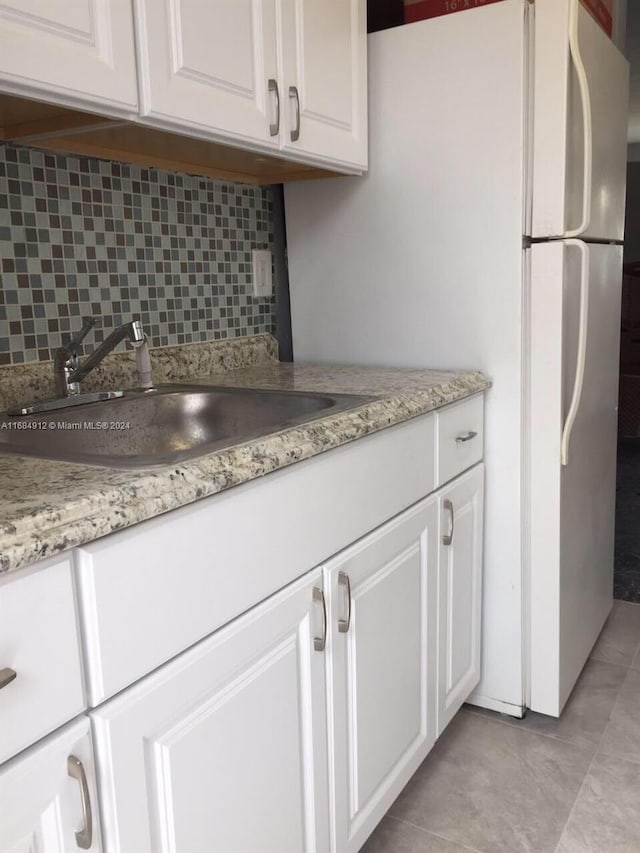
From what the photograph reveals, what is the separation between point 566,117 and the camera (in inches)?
61.7

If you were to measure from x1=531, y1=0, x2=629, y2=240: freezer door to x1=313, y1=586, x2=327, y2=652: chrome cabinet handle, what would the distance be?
95cm

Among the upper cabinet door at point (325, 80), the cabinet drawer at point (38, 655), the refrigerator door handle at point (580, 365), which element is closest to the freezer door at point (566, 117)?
the refrigerator door handle at point (580, 365)

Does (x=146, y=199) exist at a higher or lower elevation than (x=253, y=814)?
higher

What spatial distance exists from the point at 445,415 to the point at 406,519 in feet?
0.85

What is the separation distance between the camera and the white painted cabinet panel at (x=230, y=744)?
2.67 feet

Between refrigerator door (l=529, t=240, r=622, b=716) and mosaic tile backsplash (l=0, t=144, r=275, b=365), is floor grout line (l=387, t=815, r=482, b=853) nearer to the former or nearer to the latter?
refrigerator door (l=529, t=240, r=622, b=716)

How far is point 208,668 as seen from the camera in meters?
0.92

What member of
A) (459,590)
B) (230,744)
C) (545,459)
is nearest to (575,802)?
(459,590)

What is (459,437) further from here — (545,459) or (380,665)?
(380,665)

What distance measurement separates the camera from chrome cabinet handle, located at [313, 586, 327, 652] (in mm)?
1127

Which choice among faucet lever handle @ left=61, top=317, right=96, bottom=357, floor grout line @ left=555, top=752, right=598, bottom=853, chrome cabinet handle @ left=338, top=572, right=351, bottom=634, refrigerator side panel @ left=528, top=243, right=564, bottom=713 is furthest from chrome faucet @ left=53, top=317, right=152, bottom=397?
floor grout line @ left=555, top=752, right=598, bottom=853

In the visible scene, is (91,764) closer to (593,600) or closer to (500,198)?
(500,198)

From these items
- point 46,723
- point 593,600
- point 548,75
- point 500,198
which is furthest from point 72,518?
point 593,600

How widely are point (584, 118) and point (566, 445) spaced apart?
0.70 meters
